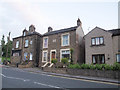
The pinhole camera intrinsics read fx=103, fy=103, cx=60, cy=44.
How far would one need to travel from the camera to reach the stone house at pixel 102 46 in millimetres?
17022

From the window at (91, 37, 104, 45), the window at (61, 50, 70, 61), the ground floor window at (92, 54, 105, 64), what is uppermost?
the window at (91, 37, 104, 45)

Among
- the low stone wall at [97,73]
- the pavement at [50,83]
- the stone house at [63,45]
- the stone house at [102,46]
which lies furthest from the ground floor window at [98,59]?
the pavement at [50,83]

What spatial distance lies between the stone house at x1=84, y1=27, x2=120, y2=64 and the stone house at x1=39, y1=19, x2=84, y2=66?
2220 mm

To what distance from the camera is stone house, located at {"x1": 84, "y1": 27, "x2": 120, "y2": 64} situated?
55.8 feet

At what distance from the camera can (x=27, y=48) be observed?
27.2 metres

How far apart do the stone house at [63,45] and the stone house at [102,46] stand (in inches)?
87.4

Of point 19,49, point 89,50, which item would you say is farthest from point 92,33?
point 19,49

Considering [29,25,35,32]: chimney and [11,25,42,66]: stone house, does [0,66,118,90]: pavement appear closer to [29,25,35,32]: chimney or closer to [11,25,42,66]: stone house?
[11,25,42,66]: stone house

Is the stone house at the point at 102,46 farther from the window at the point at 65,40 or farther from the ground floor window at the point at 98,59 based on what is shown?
the window at the point at 65,40

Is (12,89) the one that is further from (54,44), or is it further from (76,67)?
(54,44)

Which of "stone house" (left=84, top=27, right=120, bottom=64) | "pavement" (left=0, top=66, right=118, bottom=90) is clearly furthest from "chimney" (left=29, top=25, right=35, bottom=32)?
"pavement" (left=0, top=66, right=118, bottom=90)

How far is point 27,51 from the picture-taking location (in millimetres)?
26906

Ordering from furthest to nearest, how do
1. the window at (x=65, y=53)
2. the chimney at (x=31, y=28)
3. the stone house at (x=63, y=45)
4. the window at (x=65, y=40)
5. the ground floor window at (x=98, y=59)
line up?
the chimney at (x=31, y=28) < the window at (x=65, y=40) < the window at (x=65, y=53) < the stone house at (x=63, y=45) < the ground floor window at (x=98, y=59)

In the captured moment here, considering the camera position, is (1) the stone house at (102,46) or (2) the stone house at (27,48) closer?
(1) the stone house at (102,46)
